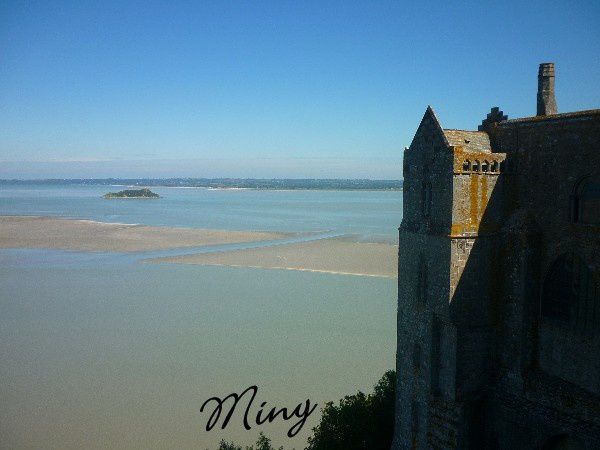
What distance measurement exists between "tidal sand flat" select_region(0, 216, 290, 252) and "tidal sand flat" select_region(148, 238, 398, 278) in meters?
7.84

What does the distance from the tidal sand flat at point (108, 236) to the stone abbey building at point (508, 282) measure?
142 feet

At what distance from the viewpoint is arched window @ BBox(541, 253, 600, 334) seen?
1039cm

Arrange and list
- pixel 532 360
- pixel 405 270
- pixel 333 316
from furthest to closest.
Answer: pixel 333 316
pixel 405 270
pixel 532 360

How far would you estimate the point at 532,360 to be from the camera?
11.6 m

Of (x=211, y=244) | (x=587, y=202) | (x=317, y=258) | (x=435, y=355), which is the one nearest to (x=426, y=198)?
(x=587, y=202)

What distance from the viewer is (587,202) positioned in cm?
1038

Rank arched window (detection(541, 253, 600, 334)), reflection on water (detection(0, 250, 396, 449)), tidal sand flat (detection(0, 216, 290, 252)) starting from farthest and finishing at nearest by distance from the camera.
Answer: tidal sand flat (detection(0, 216, 290, 252)), reflection on water (detection(0, 250, 396, 449)), arched window (detection(541, 253, 600, 334))

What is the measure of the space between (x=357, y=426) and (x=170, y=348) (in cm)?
1190

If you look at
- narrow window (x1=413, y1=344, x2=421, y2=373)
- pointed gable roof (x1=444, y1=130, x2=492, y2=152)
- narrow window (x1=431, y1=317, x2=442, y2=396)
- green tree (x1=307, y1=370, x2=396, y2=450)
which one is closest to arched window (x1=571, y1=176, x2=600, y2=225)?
pointed gable roof (x1=444, y1=130, x2=492, y2=152)

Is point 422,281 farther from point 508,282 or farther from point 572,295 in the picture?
point 572,295

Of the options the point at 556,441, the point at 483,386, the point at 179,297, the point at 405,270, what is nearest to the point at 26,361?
the point at 179,297

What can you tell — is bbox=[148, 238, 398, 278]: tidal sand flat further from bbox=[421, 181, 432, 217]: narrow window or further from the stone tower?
bbox=[421, 181, 432, 217]: narrow window

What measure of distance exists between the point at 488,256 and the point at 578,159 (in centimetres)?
286

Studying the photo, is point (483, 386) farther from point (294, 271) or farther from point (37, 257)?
point (37, 257)
